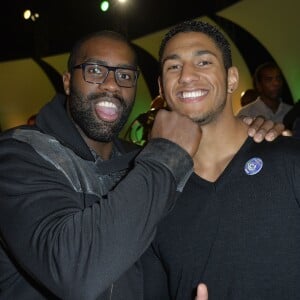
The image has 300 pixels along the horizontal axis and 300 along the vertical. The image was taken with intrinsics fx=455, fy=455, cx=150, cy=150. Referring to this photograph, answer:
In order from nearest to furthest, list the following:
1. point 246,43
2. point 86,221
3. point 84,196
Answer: point 86,221 → point 84,196 → point 246,43

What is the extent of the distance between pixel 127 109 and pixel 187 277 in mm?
782

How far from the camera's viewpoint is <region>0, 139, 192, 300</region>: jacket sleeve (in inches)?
49.2

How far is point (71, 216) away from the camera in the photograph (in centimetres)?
133

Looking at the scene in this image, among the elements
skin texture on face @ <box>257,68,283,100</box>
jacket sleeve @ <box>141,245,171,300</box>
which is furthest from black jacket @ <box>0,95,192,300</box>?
skin texture on face @ <box>257,68,283,100</box>

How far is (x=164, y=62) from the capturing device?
1.94 meters

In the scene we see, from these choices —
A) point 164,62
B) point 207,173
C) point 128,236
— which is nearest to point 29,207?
point 128,236

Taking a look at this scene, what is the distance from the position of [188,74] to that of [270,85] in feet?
10.6

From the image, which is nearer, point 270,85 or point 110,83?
point 110,83

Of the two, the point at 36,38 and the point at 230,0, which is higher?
the point at 230,0

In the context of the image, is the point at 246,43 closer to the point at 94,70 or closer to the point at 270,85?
the point at 270,85

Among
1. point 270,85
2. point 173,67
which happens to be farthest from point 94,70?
point 270,85

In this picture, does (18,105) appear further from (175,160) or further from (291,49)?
(175,160)

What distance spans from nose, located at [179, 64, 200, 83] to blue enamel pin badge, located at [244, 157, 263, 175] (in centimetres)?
41

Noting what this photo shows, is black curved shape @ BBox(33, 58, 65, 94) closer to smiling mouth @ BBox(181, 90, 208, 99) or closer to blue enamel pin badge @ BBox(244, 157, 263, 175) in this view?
smiling mouth @ BBox(181, 90, 208, 99)
